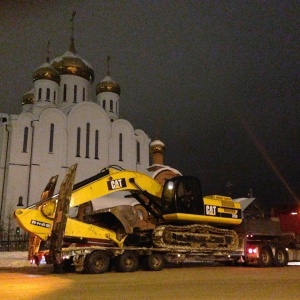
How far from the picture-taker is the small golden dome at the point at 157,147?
40556 millimetres

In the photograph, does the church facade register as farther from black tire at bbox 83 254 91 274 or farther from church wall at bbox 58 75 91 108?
black tire at bbox 83 254 91 274

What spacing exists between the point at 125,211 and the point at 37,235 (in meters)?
2.93

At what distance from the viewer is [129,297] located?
22.4ft

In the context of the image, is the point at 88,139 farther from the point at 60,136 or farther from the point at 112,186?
the point at 112,186

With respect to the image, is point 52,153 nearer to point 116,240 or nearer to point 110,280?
point 116,240

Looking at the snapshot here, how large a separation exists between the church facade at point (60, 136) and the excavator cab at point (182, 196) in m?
23.7

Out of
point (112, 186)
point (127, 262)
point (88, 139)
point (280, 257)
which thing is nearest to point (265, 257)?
point (280, 257)

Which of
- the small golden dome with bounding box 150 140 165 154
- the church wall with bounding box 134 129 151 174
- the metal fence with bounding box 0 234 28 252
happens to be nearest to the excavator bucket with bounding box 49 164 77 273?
Answer: the metal fence with bounding box 0 234 28 252

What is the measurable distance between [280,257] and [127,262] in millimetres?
6811

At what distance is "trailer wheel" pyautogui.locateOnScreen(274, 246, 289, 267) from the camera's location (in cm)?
1504

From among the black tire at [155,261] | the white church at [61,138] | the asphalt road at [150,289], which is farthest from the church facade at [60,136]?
the asphalt road at [150,289]

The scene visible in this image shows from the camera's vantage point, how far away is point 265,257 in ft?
48.9

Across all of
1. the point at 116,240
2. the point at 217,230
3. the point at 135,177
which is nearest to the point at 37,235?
the point at 116,240

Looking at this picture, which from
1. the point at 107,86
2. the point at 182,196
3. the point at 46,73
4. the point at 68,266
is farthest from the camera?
the point at 107,86
